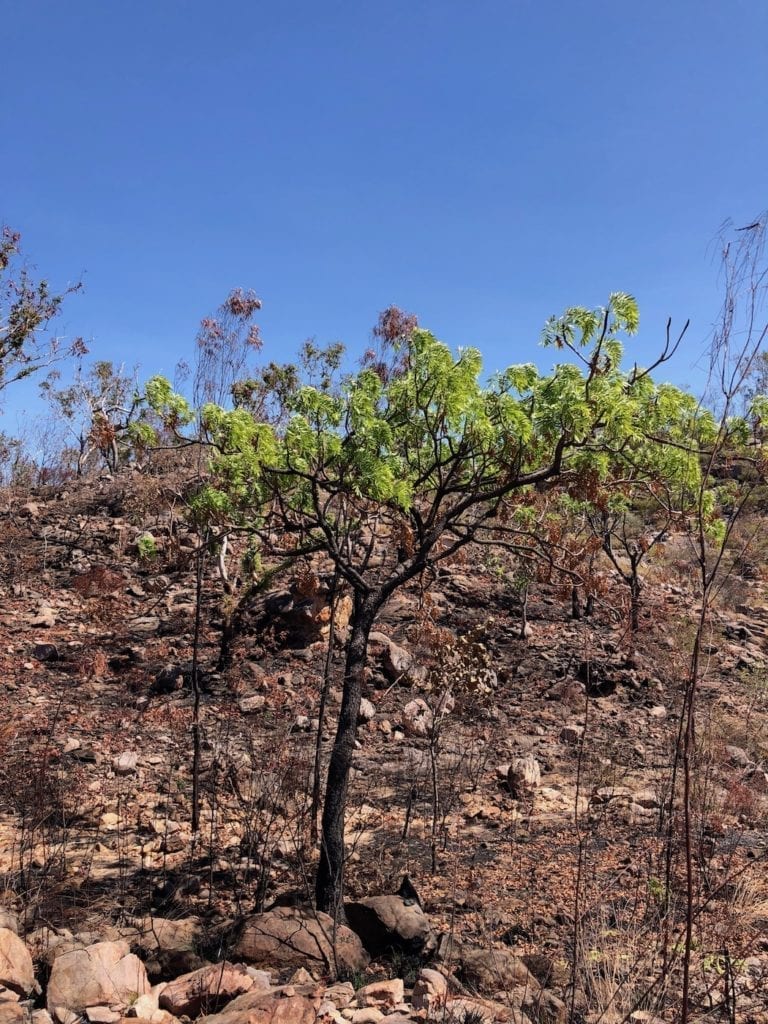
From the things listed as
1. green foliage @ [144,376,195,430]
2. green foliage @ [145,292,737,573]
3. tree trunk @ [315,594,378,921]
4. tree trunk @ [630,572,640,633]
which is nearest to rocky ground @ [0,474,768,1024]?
tree trunk @ [315,594,378,921]

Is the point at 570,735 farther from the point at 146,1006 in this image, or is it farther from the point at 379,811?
the point at 146,1006

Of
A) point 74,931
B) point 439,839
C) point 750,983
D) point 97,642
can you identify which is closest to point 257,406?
point 97,642

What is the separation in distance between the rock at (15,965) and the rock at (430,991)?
2.20m

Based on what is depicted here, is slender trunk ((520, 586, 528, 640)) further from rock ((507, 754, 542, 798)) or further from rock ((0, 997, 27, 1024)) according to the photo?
rock ((0, 997, 27, 1024))

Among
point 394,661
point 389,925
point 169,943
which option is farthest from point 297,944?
point 394,661

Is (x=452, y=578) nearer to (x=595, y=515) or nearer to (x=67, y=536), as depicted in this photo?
(x=595, y=515)

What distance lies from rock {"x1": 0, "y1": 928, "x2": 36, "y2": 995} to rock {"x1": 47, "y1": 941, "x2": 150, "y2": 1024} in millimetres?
186

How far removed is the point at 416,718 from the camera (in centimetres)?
1040

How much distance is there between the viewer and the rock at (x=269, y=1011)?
3340 mm

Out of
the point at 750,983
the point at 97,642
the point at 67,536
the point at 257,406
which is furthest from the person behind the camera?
the point at 67,536

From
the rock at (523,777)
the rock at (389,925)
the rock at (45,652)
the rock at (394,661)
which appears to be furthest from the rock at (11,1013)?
the rock at (45,652)

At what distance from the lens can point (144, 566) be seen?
54.0ft

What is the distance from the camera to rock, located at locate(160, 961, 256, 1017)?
3.82 m

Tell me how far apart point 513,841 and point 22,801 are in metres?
4.85
